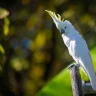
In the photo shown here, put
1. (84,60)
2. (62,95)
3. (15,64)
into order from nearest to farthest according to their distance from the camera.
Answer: (84,60), (62,95), (15,64)

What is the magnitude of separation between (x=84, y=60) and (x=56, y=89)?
1176mm

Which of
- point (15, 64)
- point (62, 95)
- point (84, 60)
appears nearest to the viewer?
point (84, 60)

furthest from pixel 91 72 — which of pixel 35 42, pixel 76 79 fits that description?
pixel 35 42

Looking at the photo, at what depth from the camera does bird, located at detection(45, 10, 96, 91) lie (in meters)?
1.85

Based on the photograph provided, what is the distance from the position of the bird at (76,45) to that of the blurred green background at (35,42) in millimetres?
1839

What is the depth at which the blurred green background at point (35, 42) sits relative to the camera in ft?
12.4

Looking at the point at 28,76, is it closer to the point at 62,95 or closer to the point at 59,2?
the point at 59,2

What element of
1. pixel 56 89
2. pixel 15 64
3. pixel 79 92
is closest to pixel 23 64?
pixel 15 64

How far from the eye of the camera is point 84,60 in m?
1.87

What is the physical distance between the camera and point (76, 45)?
189 centimetres

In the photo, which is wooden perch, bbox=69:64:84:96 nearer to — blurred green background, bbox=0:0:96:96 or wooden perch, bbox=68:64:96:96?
wooden perch, bbox=68:64:96:96

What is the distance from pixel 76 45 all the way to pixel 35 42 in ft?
Result: 6.14

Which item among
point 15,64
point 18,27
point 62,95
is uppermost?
point 18,27

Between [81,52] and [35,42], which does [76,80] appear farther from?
[35,42]
